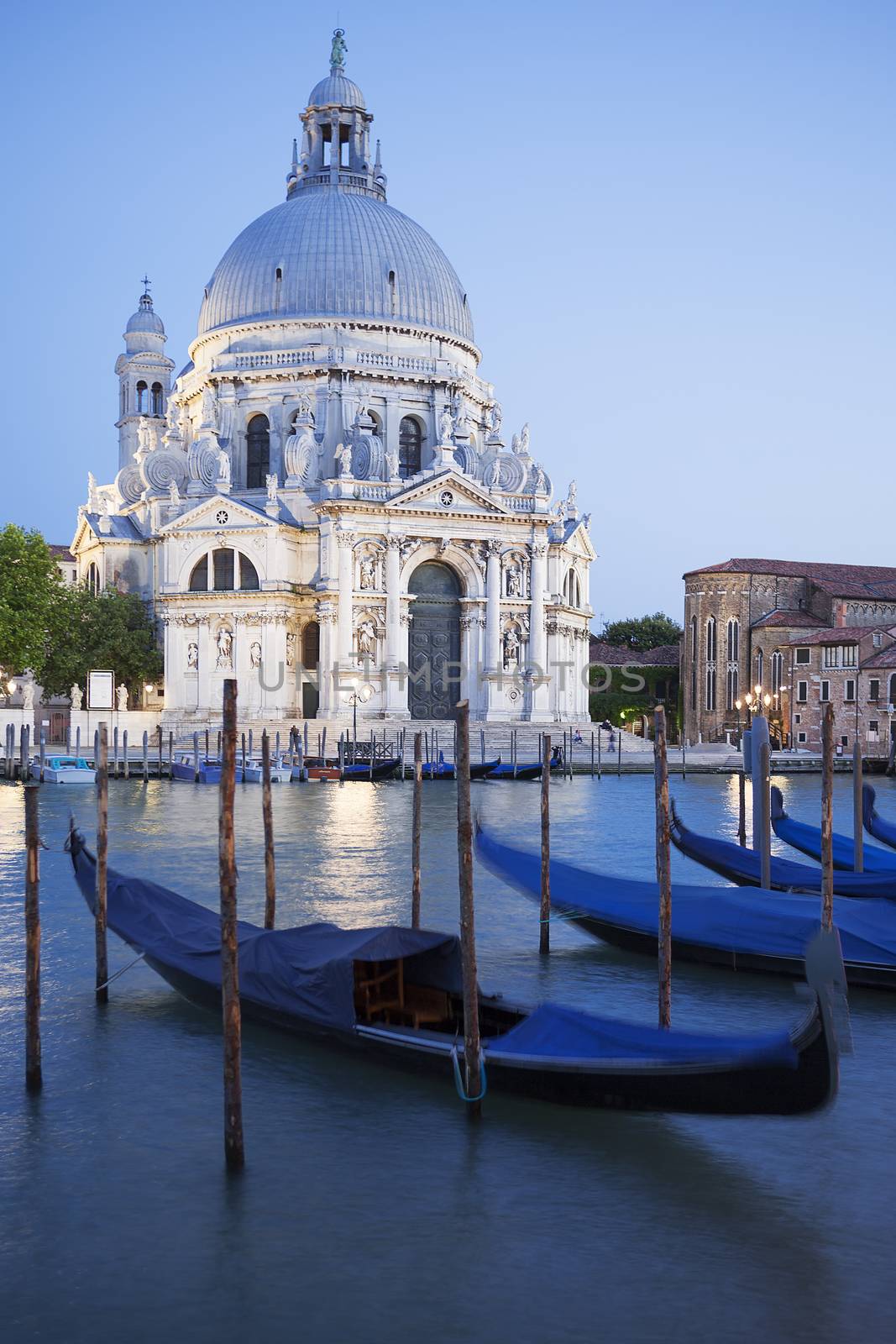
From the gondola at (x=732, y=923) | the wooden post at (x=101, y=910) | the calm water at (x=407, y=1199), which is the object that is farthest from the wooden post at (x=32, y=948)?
the gondola at (x=732, y=923)

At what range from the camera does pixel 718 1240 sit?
23.7 ft

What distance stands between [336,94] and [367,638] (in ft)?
73.7

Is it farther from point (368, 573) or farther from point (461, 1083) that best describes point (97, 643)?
point (461, 1083)

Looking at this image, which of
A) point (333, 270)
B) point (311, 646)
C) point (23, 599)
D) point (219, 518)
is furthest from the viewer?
point (333, 270)

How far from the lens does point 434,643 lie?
46.6m

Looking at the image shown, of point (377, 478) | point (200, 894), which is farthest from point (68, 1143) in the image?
point (377, 478)

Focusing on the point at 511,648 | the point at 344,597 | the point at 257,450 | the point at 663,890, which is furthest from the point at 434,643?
the point at 663,890

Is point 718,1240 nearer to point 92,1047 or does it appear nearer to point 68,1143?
point 68,1143

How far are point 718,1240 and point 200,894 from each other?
37.4 ft

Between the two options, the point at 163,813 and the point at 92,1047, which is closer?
the point at 92,1047

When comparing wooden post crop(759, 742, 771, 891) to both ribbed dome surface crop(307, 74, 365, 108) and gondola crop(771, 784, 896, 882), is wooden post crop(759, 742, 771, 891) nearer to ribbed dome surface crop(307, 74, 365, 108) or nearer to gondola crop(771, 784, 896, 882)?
gondola crop(771, 784, 896, 882)

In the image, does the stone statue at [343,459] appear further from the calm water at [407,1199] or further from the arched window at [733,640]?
the calm water at [407,1199]

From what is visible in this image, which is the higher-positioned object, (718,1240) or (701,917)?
(701,917)

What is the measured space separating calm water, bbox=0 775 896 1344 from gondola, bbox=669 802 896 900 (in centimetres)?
249
